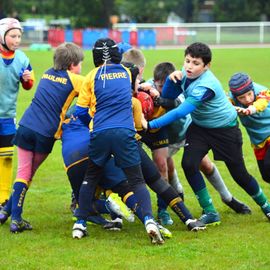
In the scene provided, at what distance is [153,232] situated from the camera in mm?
6531

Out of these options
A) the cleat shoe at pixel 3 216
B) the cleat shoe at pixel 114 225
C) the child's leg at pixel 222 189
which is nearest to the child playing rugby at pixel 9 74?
the cleat shoe at pixel 3 216

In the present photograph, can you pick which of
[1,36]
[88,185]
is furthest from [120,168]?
[1,36]

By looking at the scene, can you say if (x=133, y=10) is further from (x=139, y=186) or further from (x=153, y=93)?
(x=139, y=186)

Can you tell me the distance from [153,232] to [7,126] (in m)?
2.33

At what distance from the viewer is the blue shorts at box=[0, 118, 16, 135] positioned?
8.06 meters

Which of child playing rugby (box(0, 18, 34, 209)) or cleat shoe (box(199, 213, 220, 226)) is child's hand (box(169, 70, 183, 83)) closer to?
cleat shoe (box(199, 213, 220, 226))

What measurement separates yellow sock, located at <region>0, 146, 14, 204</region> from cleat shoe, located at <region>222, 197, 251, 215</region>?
2332 millimetres

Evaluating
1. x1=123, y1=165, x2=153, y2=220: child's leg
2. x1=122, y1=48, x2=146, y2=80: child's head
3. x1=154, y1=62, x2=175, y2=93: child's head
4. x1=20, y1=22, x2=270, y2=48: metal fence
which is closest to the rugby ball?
x1=122, y1=48, x2=146, y2=80: child's head

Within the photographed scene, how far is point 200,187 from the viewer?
7.39 metres

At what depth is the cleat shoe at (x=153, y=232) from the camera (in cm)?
653

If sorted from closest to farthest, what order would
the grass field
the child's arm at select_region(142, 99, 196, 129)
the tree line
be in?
the grass field < the child's arm at select_region(142, 99, 196, 129) < the tree line

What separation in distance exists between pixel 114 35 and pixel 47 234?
4152 cm

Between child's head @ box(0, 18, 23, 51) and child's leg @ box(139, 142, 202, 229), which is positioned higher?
child's head @ box(0, 18, 23, 51)

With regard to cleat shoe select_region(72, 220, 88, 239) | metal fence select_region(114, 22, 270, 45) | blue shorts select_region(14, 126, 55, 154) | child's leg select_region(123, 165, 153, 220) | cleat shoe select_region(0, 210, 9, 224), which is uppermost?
blue shorts select_region(14, 126, 55, 154)
